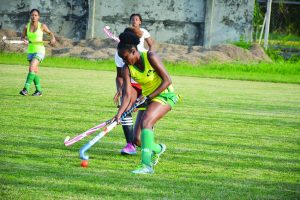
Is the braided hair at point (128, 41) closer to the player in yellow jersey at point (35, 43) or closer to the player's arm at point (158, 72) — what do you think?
the player's arm at point (158, 72)

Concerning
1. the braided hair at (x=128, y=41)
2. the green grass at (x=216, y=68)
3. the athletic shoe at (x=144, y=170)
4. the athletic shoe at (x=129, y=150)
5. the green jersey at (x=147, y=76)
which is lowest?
the green grass at (x=216, y=68)

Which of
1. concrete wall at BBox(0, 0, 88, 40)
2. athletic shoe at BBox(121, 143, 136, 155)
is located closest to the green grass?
concrete wall at BBox(0, 0, 88, 40)

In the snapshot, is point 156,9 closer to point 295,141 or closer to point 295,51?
point 295,51

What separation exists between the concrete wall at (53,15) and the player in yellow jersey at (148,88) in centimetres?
2617

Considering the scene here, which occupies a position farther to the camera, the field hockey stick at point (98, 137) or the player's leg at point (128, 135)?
the player's leg at point (128, 135)

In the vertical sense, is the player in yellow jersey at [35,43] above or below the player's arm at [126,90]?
below

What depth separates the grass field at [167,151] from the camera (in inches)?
290

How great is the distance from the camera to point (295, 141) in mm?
11680

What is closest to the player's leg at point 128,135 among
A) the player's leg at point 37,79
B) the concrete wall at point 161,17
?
the player's leg at point 37,79

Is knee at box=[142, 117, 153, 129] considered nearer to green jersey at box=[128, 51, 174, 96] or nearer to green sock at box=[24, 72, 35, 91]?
green jersey at box=[128, 51, 174, 96]

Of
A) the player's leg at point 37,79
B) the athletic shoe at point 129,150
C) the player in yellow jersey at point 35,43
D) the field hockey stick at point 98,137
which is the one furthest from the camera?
the player in yellow jersey at point 35,43

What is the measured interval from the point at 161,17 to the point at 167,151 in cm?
2422

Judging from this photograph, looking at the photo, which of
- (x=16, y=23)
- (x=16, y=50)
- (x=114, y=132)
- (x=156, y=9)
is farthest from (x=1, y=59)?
(x=114, y=132)

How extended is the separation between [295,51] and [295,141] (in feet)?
80.8
